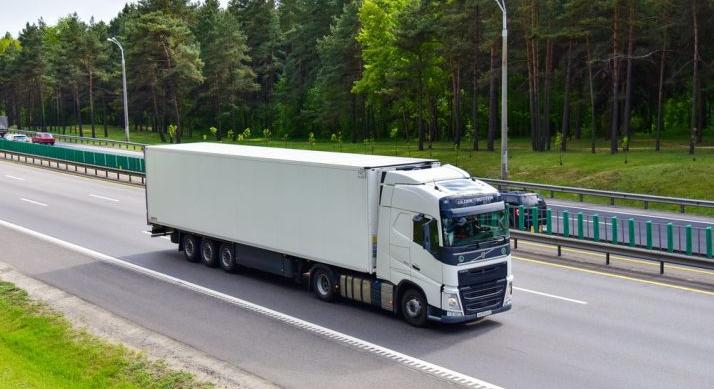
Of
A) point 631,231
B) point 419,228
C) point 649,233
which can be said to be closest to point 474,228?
point 419,228

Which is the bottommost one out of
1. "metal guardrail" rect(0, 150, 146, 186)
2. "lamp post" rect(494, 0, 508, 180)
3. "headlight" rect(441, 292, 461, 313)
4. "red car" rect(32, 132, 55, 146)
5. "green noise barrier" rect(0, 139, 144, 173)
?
"headlight" rect(441, 292, 461, 313)

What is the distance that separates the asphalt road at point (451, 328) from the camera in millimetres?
12352

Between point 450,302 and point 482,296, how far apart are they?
781 mm

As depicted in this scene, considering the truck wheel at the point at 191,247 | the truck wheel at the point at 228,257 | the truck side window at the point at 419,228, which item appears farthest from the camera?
the truck wheel at the point at 191,247

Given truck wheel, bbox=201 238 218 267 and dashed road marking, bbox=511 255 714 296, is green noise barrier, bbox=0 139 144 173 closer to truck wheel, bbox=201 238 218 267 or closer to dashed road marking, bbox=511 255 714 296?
truck wheel, bbox=201 238 218 267

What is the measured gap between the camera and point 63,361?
1326cm

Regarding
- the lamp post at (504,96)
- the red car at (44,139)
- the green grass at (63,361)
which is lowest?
the green grass at (63,361)

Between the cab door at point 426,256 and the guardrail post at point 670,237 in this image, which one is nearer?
the cab door at point 426,256

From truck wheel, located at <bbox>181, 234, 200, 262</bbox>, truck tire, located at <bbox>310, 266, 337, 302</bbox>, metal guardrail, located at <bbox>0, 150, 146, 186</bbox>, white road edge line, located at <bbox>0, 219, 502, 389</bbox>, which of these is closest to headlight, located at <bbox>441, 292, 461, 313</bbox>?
white road edge line, located at <bbox>0, 219, 502, 389</bbox>

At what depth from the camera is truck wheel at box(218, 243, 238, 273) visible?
1986cm

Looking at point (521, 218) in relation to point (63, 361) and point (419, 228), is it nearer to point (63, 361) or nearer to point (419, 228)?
point (419, 228)

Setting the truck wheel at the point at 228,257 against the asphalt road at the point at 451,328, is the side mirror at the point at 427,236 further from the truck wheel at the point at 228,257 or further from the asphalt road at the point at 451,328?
the truck wheel at the point at 228,257

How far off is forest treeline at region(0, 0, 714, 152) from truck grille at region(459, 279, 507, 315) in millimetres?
34212

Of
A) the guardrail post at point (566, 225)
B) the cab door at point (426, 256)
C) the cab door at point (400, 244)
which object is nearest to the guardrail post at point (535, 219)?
the guardrail post at point (566, 225)
